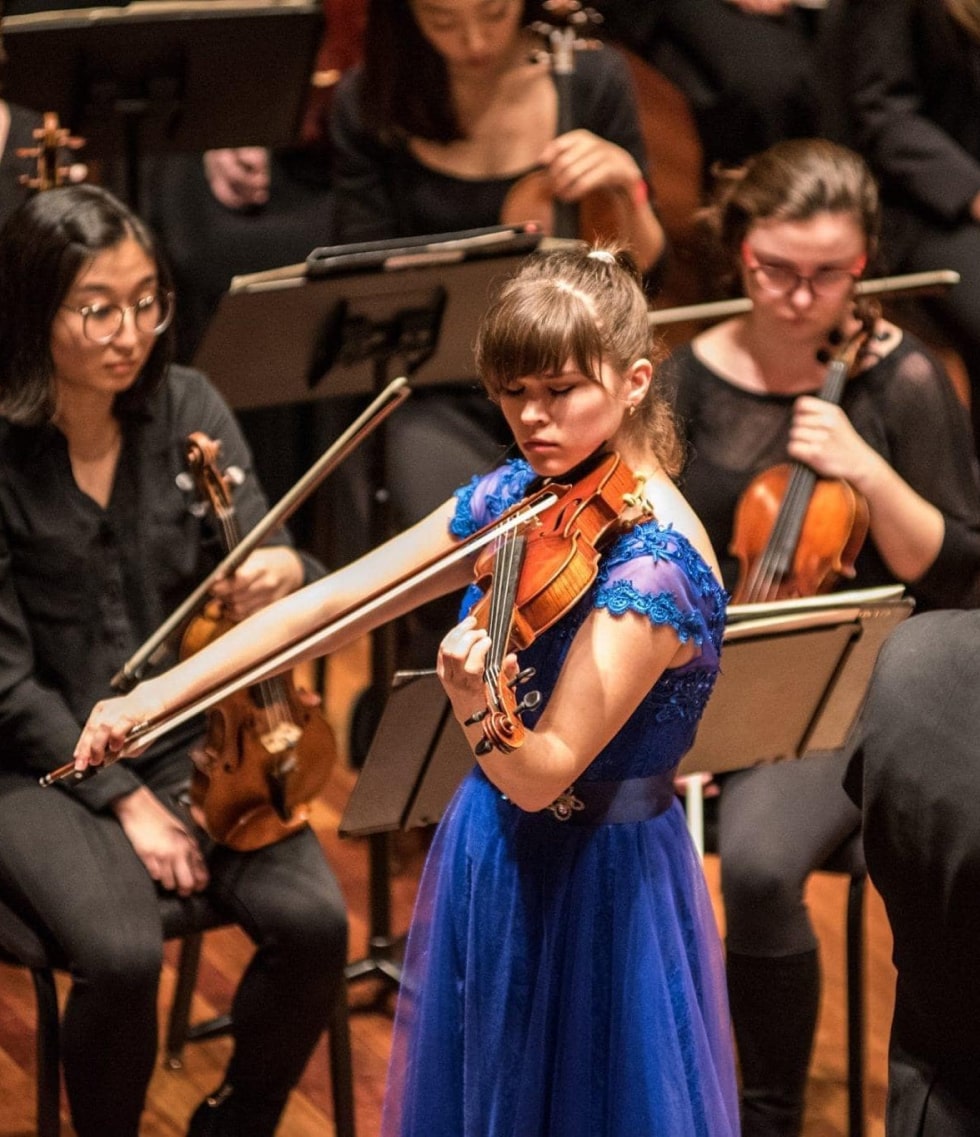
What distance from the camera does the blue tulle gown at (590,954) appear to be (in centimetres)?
184

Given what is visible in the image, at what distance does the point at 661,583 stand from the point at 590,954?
39 centimetres

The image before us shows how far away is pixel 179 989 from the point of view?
268 centimetres

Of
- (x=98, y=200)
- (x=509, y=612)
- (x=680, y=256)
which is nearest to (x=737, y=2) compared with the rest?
(x=680, y=256)

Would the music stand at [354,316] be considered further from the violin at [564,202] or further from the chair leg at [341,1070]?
the chair leg at [341,1070]

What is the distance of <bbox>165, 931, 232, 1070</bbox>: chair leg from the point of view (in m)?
2.66

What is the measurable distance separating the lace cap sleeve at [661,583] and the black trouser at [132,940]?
0.73 m

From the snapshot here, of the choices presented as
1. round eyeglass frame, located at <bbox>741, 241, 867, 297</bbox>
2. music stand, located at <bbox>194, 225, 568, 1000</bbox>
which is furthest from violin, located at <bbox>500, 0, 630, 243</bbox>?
round eyeglass frame, located at <bbox>741, 241, 867, 297</bbox>

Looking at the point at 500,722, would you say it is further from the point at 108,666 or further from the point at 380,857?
the point at 380,857

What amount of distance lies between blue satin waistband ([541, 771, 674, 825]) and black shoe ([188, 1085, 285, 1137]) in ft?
2.29

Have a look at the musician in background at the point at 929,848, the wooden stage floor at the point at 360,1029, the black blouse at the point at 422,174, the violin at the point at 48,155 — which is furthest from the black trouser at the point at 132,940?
the black blouse at the point at 422,174

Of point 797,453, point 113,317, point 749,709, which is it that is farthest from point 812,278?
point 113,317

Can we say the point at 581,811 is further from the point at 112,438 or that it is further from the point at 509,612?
the point at 112,438

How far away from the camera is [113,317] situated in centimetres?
234

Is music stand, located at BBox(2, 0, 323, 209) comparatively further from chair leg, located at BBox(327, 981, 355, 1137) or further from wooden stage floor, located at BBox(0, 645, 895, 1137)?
chair leg, located at BBox(327, 981, 355, 1137)
